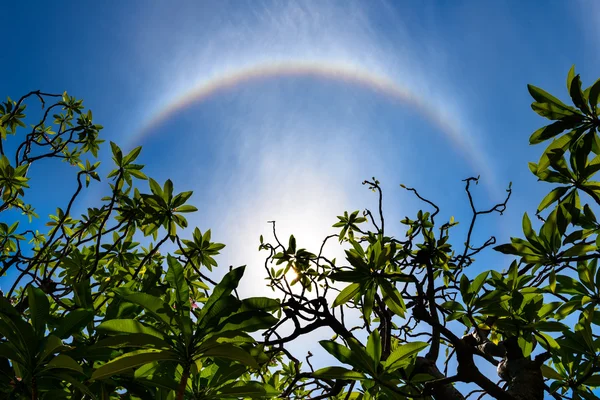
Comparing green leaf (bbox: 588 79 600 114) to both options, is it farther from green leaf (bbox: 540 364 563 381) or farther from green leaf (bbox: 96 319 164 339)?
green leaf (bbox: 96 319 164 339)

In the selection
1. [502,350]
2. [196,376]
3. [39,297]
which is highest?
[502,350]

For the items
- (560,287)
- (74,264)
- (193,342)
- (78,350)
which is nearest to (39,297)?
(78,350)

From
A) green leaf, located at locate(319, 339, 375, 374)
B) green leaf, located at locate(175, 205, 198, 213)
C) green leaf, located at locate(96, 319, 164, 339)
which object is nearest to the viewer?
green leaf, located at locate(96, 319, 164, 339)

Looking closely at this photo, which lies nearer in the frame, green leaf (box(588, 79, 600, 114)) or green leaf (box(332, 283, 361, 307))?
green leaf (box(588, 79, 600, 114))

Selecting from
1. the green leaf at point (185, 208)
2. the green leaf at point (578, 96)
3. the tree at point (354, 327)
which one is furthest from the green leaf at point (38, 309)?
the green leaf at point (578, 96)

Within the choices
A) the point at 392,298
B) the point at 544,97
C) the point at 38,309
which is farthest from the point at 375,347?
the point at 544,97

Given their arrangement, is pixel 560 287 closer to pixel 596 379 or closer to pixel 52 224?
pixel 596 379

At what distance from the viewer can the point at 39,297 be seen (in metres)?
1.45

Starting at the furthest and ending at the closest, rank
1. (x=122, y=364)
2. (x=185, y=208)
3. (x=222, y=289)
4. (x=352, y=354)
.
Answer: (x=185, y=208), (x=352, y=354), (x=222, y=289), (x=122, y=364)

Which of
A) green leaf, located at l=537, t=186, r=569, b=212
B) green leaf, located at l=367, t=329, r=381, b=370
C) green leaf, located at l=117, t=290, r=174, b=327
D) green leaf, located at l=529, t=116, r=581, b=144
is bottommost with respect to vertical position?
green leaf, located at l=117, t=290, r=174, b=327

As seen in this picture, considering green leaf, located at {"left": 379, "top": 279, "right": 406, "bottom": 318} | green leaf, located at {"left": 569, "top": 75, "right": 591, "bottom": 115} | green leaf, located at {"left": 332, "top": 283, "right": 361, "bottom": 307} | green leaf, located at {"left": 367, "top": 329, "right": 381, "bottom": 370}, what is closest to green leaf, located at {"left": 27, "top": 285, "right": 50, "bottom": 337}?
green leaf, located at {"left": 367, "top": 329, "right": 381, "bottom": 370}

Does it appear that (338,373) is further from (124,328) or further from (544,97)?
(544,97)

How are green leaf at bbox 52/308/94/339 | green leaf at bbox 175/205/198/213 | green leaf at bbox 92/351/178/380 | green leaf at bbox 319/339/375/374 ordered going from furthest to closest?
green leaf at bbox 175/205/198/213 < green leaf at bbox 319/339/375/374 < green leaf at bbox 52/308/94/339 < green leaf at bbox 92/351/178/380

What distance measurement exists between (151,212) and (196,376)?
2.41 m
